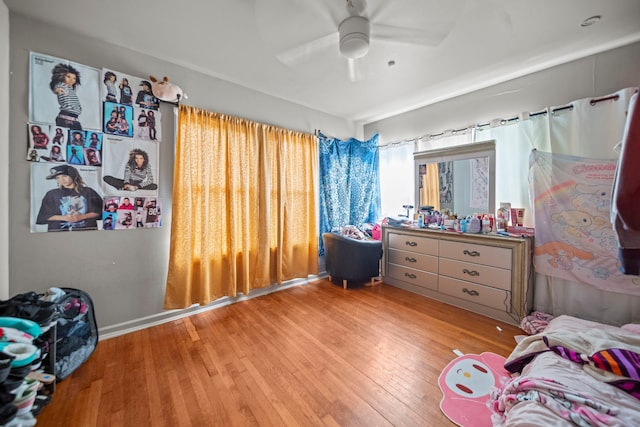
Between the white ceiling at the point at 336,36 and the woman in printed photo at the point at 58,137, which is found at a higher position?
the white ceiling at the point at 336,36

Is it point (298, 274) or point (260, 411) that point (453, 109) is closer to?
point (298, 274)

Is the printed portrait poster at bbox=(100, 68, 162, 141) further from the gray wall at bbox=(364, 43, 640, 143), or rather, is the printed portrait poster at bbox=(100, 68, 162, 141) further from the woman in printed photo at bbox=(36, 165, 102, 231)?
the gray wall at bbox=(364, 43, 640, 143)

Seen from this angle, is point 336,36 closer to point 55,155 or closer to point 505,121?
point 505,121

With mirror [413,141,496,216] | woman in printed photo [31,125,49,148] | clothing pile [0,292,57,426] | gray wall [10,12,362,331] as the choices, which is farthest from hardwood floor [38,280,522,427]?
woman in printed photo [31,125,49,148]

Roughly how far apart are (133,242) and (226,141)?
133cm

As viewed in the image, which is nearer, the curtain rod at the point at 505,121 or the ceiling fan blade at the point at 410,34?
the ceiling fan blade at the point at 410,34

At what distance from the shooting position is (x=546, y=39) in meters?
1.99

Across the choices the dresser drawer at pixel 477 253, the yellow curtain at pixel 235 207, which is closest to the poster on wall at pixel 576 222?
the dresser drawer at pixel 477 253

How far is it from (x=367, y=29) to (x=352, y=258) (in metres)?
2.40

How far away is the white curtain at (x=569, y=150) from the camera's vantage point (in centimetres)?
199

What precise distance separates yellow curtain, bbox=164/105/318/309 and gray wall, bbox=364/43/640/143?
1743mm

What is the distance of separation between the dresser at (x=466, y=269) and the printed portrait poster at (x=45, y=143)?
3.42 metres

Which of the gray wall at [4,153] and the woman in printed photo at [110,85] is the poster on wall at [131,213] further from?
the woman in printed photo at [110,85]

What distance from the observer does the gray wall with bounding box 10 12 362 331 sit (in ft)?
5.70
